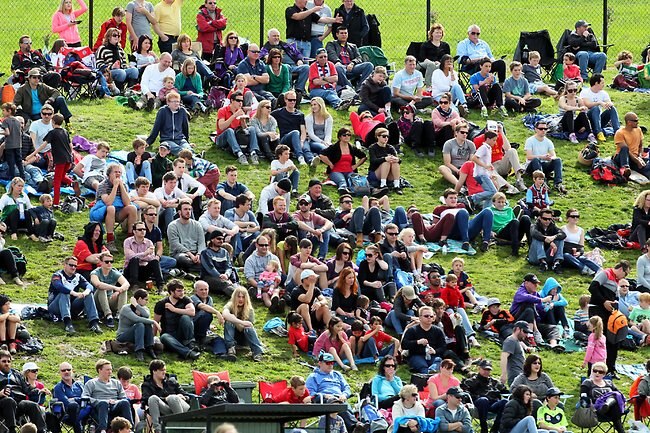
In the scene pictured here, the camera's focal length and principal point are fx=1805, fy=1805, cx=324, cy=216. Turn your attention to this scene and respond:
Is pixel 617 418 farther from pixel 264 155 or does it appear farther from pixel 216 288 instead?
pixel 264 155

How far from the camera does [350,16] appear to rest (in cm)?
3638

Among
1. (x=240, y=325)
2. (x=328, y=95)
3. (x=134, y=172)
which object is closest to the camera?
(x=240, y=325)

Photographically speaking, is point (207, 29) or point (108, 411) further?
point (207, 29)

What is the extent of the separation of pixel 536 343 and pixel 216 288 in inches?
191

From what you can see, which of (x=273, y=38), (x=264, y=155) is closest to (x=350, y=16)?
(x=273, y=38)

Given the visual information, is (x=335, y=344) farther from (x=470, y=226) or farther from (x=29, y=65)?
(x=29, y=65)

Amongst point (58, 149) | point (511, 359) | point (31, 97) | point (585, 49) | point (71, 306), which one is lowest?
point (511, 359)

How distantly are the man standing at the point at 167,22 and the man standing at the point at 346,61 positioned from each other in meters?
3.01

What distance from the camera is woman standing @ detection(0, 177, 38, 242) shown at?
27234 mm

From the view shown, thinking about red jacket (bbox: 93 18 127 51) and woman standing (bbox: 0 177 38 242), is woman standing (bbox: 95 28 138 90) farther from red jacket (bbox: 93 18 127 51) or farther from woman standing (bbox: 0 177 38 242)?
woman standing (bbox: 0 177 38 242)

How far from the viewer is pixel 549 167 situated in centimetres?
3241

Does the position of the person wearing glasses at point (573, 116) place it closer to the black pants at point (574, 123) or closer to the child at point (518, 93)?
the black pants at point (574, 123)

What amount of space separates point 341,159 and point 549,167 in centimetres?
396

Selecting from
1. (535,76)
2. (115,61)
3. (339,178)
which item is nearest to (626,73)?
(535,76)
